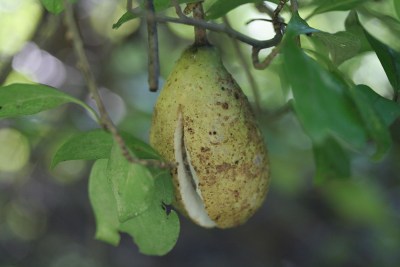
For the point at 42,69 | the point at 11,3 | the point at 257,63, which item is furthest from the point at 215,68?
the point at 42,69

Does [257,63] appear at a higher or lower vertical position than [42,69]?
higher

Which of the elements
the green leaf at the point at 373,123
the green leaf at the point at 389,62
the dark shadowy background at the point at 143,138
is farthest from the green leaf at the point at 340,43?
the dark shadowy background at the point at 143,138

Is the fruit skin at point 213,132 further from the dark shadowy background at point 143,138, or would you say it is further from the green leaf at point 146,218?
the dark shadowy background at point 143,138

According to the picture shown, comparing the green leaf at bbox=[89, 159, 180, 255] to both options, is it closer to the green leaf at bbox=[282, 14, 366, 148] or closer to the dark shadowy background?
the green leaf at bbox=[282, 14, 366, 148]

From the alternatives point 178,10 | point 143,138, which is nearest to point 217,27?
point 178,10

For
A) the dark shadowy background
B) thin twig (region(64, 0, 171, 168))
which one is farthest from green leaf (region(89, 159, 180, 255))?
the dark shadowy background

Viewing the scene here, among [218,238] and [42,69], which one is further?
[218,238]

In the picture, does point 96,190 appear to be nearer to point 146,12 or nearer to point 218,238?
point 146,12
